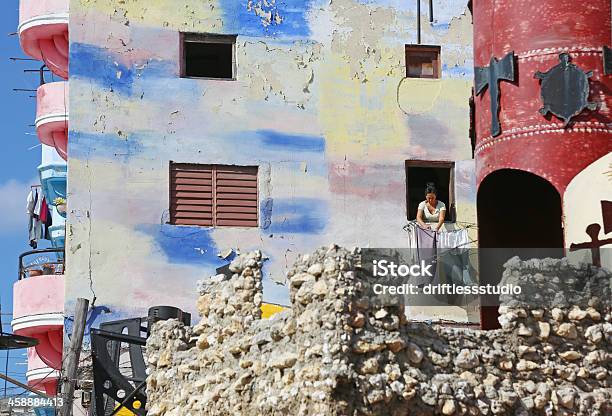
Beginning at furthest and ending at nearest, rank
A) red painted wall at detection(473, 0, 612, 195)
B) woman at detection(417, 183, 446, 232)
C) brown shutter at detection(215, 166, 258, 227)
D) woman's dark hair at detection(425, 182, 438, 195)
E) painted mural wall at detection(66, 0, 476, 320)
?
brown shutter at detection(215, 166, 258, 227) → painted mural wall at detection(66, 0, 476, 320) → woman's dark hair at detection(425, 182, 438, 195) → woman at detection(417, 183, 446, 232) → red painted wall at detection(473, 0, 612, 195)

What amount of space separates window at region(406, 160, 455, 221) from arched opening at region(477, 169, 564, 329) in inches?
Answer: 355

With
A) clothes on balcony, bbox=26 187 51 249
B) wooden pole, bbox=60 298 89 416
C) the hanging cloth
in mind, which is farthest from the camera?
clothes on balcony, bbox=26 187 51 249

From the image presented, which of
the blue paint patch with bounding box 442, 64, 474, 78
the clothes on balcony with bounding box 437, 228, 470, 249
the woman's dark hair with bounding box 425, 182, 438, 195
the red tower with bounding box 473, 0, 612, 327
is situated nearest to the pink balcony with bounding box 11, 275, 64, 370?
the woman's dark hair with bounding box 425, 182, 438, 195

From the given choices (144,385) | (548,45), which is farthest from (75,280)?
(548,45)

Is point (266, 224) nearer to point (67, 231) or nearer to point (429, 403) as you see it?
point (67, 231)

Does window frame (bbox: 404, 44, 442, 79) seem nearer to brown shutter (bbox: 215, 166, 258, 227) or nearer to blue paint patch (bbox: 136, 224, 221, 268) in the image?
brown shutter (bbox: 215, 166, 258, 227)

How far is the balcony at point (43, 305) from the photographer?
34750 millimetres

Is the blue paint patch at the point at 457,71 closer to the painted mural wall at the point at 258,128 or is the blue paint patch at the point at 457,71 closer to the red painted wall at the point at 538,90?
the painted mural wall at the point at 258,128

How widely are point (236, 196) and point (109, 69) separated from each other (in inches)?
146

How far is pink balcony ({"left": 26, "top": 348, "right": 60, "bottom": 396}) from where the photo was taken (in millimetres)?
37188

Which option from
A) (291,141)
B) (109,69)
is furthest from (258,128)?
(109,69)

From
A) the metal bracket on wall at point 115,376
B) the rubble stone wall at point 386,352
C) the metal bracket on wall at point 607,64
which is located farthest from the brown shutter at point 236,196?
the rubble stone wall at point 386,352

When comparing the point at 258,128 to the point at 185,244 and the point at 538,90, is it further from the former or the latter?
the point at 538,90

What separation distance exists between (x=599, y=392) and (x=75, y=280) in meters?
15.3
